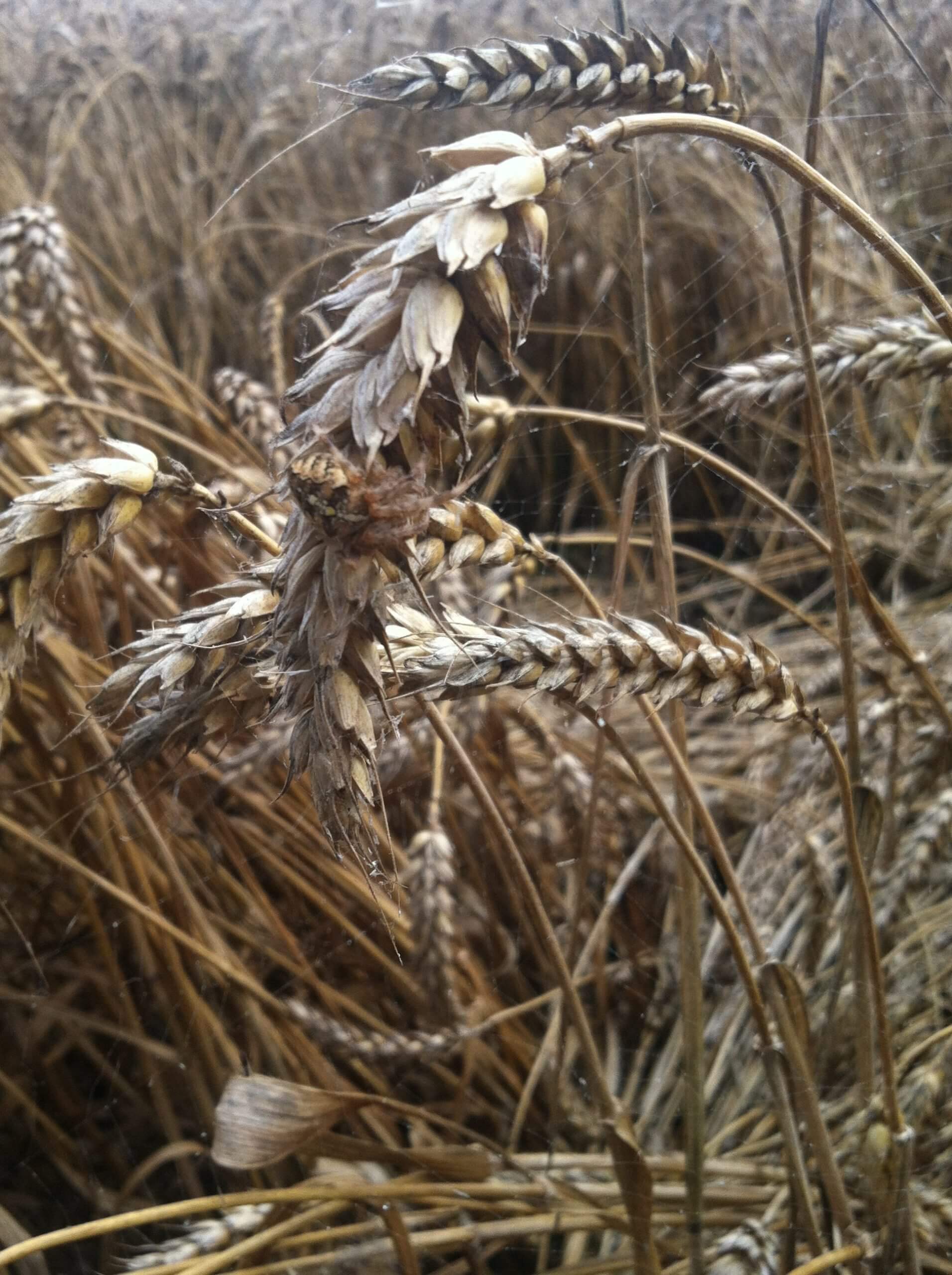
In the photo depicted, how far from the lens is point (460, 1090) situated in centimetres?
85

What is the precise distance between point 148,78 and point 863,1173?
2.43 metres

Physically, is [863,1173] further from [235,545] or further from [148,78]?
[148,78]

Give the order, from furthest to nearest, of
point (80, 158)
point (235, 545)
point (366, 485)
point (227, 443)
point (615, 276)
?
point (80, 158) < point (615, 276) < point (227, 443) < point (235, 545) < point (366, 485)

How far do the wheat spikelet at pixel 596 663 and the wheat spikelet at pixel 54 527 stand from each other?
0.43 feet

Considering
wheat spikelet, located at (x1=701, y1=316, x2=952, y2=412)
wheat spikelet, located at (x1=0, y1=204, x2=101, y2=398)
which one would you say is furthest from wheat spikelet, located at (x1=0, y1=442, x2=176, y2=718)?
wheat spikelet, located at (x1=0, y1=204, x2=101, y2=398)

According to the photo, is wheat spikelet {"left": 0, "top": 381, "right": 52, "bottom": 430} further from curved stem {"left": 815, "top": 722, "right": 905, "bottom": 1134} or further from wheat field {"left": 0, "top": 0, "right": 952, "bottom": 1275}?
curved stem {"left": 815, "top": 722, "right": 905, "bottom": 1134}

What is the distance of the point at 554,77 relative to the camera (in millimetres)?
457

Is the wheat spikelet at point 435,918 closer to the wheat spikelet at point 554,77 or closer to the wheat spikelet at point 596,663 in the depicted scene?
the wheat spikelet at point 596,663

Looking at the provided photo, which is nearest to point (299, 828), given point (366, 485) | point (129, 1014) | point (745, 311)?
point (129, 1014)

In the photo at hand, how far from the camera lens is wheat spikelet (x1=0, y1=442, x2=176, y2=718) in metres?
0.42

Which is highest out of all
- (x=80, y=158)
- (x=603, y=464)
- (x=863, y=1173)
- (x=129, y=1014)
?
(x=80, y=158)

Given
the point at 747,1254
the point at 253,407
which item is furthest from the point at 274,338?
the point at 747,1254

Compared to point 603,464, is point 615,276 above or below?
above

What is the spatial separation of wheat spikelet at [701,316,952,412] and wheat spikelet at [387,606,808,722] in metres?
0.22
